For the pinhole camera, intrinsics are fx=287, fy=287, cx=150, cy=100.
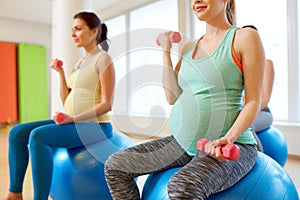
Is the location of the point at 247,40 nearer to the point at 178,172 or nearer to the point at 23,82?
the point at 178,172

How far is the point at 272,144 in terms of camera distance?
177 cm

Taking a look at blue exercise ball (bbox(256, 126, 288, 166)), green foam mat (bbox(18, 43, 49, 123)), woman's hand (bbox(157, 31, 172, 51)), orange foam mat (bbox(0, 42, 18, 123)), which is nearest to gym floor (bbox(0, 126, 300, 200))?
blue exercise ball (bbox(256, 126, 288, 166))

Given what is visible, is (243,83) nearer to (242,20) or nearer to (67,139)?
(67,139)

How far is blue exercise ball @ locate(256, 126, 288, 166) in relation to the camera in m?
1.76

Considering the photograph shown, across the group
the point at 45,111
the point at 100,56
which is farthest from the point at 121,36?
the point at 45,111

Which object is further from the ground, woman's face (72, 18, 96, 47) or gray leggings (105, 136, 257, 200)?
woman's face (72, 18, 96, 47)

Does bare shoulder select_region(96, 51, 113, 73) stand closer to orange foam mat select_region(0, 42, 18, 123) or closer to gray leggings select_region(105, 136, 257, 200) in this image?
gray leggings select_region(105, 136, 257, 200)

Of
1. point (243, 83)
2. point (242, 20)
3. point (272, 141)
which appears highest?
point (242, 20)

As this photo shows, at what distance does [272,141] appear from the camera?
1.78 metres

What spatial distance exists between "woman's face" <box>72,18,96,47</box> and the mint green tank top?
2.84 ft

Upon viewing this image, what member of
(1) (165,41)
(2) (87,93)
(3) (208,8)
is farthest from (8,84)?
(3) (208,8)

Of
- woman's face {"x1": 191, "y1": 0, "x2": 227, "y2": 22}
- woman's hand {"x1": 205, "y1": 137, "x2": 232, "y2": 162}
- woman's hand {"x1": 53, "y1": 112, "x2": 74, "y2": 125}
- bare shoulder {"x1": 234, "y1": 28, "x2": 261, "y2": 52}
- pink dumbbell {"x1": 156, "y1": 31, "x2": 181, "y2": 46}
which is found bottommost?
woman's hand {"x1": 205, "y1": 137, "x2": 232, "y2": 162}

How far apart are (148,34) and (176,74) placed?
182 millimetres

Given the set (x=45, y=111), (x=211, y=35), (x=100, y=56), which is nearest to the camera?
(x=211, y=35)
